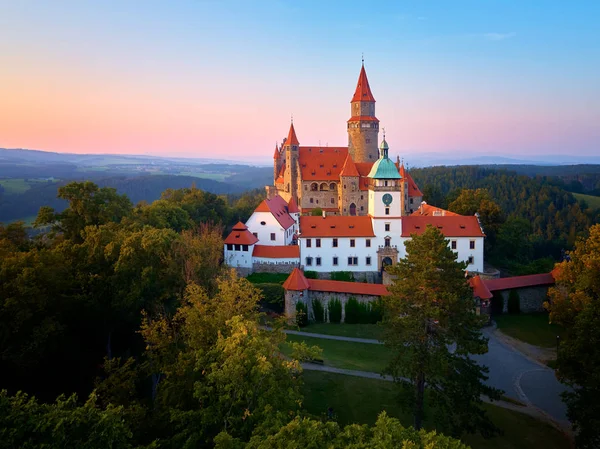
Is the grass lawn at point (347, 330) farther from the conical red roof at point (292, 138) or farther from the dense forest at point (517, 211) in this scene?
the conical red roof at point (292, 138)

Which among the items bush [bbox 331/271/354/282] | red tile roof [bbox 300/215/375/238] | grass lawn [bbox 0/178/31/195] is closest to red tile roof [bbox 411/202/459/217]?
red tile roof [bbox 300/215/375/238]

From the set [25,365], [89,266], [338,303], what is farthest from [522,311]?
[25,365]

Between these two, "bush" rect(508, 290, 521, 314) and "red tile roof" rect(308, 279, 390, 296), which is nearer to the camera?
"red tile roof" rect(308, 279, 390, 296)

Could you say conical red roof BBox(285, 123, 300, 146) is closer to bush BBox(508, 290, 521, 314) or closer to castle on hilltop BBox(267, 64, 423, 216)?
castle on hilltop BBox(267, 64, 423, 216)

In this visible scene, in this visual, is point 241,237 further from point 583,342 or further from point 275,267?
point 583,342

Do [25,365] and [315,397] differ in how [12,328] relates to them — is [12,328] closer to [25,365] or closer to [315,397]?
[25,365]
